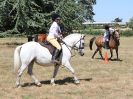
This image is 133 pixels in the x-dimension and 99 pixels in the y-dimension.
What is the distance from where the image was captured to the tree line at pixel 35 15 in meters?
35.4

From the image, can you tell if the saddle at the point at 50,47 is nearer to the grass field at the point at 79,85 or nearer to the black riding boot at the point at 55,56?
the black riding boot at the point at 55,56

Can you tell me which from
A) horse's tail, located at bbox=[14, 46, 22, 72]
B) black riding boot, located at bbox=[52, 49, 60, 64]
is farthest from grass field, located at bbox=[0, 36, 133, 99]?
black riding boot, located at bbox=[52, 49, 60, 64]

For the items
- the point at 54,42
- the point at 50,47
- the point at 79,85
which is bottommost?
the point at 79,85

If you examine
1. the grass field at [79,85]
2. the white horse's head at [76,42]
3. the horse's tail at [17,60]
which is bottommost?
the grass field at [79,85]

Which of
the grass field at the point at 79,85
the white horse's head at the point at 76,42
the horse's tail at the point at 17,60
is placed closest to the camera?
the grass field at the point at 79,85

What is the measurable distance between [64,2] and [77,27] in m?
2.71

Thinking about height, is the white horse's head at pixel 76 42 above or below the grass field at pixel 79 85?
above

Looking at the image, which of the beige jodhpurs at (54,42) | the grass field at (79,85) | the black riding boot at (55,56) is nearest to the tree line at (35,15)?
the grass field at (79,85)

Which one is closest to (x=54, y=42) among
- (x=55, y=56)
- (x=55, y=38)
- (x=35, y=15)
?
(x=55, y=38)

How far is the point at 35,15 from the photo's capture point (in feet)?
118

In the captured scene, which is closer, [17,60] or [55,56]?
[17,60]

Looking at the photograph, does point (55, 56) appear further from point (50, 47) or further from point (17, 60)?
point (17, 60)

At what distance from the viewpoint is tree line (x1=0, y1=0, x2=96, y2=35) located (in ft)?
116

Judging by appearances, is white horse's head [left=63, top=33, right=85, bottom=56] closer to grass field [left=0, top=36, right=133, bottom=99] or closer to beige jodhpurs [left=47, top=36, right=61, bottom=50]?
beige jodhpurs [left=47, top=36, right=61, bottom=50]
